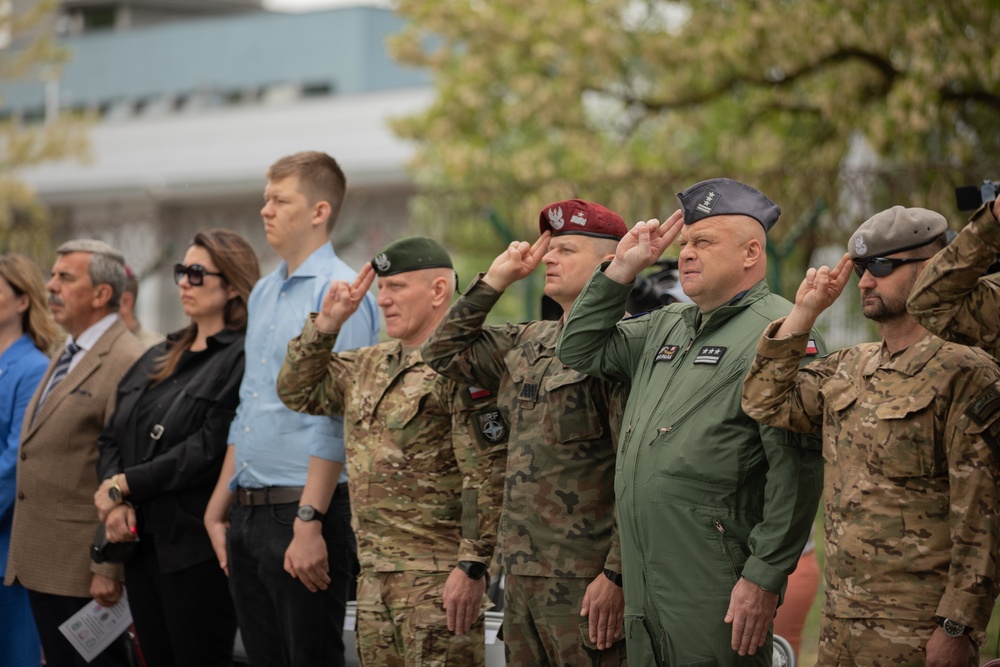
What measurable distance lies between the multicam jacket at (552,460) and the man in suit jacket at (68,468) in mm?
2460

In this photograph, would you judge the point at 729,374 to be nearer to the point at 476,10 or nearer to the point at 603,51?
the point at 603,51

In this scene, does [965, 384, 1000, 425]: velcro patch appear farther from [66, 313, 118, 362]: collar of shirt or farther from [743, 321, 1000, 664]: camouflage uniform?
[66, 313, 118, 362]: collar of shirt

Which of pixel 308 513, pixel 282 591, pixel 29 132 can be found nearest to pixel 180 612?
pixel 282 591

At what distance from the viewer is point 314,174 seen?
5574 mm

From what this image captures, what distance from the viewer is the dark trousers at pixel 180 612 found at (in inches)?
219

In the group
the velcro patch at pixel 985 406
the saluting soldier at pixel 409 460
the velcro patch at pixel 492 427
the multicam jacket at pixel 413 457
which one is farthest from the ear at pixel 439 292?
the velcro patch at pixel 985 406

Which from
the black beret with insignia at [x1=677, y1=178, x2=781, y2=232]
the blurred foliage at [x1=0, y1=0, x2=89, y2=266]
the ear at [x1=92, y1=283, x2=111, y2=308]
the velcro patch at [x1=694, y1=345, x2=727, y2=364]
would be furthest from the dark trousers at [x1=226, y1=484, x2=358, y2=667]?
the blurred foliage at [x1=0, y1=0, x2=89, y2=266]

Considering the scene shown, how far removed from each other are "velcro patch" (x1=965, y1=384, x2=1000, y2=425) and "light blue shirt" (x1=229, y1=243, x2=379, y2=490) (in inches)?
102

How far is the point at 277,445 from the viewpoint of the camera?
5270 mm

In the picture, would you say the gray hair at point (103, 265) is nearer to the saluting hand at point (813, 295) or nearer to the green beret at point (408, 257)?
the green beret at point (408, 257)

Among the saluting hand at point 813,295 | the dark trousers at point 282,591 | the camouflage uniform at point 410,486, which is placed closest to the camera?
the saluting hand at point 813,295

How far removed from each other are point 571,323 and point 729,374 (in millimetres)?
561

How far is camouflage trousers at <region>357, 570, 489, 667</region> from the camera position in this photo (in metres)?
4.55

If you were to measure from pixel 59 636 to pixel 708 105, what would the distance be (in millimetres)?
11395
